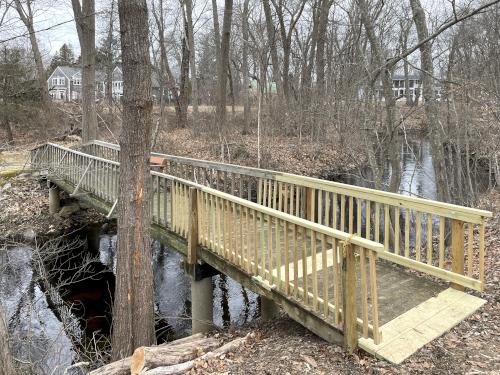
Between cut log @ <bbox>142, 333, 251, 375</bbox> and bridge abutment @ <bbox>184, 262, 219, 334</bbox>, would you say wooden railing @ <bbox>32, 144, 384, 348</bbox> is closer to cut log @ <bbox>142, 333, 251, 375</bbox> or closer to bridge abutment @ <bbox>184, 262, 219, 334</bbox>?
bridge abutment @ <bbox>184, 262, 219, 334</bbox>

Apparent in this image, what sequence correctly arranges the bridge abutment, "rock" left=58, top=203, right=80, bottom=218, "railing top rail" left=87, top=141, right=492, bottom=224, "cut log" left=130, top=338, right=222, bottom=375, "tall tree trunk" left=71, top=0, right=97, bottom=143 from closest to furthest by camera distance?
"cut log" left=130, top=338, right=222, bottom=375 → "railing top rail" left=87, top=141, right=492, bottom=224 → the bridge abutment → "tall tree trunk" left=71, top=0, right=97, bottom=143 → "rock" left=58, top=203, right=80, bottom=218

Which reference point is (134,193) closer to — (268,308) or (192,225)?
(192,225)

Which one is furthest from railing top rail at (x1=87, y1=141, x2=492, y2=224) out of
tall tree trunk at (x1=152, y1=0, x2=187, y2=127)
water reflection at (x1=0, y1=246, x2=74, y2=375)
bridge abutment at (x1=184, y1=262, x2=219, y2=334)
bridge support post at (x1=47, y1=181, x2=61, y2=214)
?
tall tree trunk at (x1=152, y1=0, x2=187, y2=127)

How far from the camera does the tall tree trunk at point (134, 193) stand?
15.6 ft

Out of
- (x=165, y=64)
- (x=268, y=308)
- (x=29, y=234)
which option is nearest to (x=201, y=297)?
(x=268, y=308)

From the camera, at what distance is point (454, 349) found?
11.7 ft

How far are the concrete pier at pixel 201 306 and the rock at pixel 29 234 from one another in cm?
714

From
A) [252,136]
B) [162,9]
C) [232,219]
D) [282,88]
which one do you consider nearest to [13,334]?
[232,219]

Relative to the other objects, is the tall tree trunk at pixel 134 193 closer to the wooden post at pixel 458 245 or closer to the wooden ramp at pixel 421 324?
the wooden ramp at pixel 421 324

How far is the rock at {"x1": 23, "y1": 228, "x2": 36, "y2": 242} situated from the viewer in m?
11.5

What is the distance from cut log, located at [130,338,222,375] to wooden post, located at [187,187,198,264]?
1449 millimetres

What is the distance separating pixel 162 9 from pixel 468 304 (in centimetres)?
2454

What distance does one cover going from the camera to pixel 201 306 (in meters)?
6.31

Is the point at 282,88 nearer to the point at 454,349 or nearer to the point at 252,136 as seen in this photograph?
the point at 252,136
